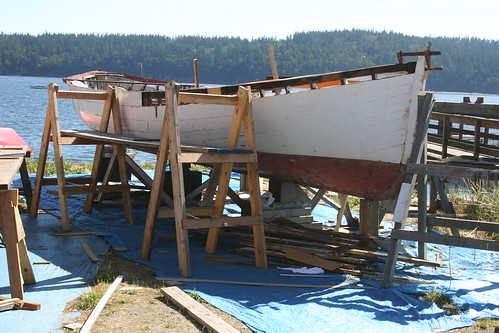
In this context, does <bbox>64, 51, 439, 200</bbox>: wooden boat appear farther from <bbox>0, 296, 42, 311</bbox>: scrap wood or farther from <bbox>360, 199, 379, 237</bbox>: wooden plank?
<bbox>0, 296, 42, 311</bbox>: scrap wood

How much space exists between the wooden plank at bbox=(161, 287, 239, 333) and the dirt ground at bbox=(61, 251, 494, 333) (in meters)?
0.05

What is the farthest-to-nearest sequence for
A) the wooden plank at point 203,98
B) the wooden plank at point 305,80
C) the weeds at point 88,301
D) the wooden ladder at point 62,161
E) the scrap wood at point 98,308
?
the wooden ladder at point 62,161
the wooden plank at point 305,80
the wooden plank at point 203,98
the weeds at point 88,301
the scrap wood at point 98,308

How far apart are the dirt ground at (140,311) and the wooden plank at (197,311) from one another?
0.16 ft

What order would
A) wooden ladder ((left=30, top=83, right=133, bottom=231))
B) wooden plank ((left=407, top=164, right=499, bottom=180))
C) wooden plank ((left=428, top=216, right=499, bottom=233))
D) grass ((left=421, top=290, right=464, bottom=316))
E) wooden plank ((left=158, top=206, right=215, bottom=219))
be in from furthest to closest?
1. wooden ladder ((left=30, top=83, right=133, bottom=231))
2. wooden plank ((left=158, top=206, right=215, bottom=219))
3. wooden plank ((left=428, top=216, right=499, bottom=233))
4. wooden plank ((left=407, top=164, right=499, bottom=180))
5. grass ((left=421, top=290, right=464, bottom=316))

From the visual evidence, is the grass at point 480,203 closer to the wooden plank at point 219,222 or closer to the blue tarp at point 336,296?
the blue tarp at point 336,296

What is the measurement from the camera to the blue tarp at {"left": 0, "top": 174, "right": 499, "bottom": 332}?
5719mm

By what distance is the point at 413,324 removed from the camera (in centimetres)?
578

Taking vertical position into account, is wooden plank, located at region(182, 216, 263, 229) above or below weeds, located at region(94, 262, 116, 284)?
above

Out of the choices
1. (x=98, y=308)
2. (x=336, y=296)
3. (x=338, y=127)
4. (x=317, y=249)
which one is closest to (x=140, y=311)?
(x=98, y=308)

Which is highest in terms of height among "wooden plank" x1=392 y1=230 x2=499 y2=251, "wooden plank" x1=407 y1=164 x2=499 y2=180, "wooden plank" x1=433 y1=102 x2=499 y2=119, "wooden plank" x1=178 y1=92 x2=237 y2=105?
"wooden plank" x1=178 y1=92 x2=237 y2=105

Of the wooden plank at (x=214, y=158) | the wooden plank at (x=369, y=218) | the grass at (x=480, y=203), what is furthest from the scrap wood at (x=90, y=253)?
the grass at (x=480, y=203)

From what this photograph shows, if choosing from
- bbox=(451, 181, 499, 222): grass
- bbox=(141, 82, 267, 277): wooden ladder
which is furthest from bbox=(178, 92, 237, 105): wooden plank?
bbox=(451, 181, 499, 222): grass

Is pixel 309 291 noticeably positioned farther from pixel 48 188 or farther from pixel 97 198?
pixel 48 188

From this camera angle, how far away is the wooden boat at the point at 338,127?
741 centimetres
